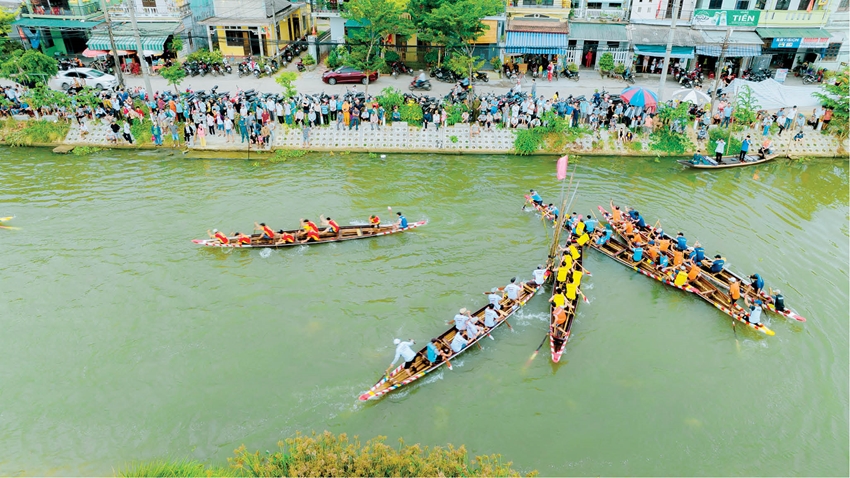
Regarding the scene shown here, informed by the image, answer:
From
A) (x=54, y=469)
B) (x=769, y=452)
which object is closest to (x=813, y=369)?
(x=769, y=452)

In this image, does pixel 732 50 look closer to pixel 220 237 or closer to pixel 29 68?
pixel 220 237

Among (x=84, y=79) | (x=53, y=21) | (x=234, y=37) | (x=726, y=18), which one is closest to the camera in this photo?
(x=84, y=79)

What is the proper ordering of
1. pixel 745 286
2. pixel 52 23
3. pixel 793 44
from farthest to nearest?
pixel 52 23 < pixel 793 44 < pixel 745 286

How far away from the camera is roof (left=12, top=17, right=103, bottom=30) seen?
1380 inches

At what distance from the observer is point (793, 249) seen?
754 inches

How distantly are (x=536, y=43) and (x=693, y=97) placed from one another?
35.6 feet

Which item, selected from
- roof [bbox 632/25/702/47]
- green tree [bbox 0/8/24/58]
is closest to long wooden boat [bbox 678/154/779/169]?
roof [bbox 632/25/702/47]

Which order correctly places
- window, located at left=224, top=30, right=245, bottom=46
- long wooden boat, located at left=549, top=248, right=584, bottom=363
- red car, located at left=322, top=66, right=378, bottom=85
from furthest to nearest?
window, located at left=224, top=30, right=245, bottom=46, red car, located at left=322, top=66, right=378, bottom=85, long wooden boat, located at left=549, top=248, right=584, bottom=363

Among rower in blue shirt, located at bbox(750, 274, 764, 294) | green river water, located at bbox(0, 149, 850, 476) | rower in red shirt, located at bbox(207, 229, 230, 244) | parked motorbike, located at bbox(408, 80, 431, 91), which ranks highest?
parked motorbike, located at bbox(408, 80, 431, 91)

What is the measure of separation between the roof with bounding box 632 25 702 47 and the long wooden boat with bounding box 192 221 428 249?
73.4 feet

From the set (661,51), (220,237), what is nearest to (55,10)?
(220,237)

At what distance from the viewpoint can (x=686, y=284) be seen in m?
16.8

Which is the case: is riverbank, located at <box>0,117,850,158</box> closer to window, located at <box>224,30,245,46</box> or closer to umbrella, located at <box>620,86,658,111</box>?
umbrella, located at <box>620,86,658,111</box>

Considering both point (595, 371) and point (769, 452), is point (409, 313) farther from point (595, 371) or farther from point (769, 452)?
point (769, 452)
